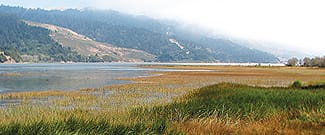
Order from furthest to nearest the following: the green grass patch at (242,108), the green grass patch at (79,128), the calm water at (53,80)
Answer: the calm water at (53,80), the green grass patch at (242,108), the green grass patch at (79,128)

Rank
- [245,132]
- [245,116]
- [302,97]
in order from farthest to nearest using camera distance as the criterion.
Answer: [302,97] < [245,116] < [245,132]

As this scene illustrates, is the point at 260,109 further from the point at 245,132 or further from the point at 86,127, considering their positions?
the point at 86,127

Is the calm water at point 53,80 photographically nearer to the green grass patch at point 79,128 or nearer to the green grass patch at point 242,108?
the green grass patch at point 242,108

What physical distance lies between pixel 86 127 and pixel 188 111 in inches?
288

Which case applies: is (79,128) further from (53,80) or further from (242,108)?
(53,80)

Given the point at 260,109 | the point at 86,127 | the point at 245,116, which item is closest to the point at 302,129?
the point at 245,116

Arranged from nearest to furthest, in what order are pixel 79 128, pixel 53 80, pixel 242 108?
pixel 79 128 → pixel 242 108 → pixel 53 80

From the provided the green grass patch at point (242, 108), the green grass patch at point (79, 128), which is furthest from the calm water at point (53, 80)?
the green grass patch at point (79, 128)

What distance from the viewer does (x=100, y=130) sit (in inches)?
430

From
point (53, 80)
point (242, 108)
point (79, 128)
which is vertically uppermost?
point (79, 128)

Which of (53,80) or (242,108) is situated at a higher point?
(242,108)

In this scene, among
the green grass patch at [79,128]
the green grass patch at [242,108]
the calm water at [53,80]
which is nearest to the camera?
the green grass patch at [79,128]

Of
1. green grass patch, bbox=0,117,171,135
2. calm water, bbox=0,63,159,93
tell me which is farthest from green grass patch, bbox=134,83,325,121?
calm water, bbox=0,63,159,93

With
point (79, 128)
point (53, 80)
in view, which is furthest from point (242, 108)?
point (53, 80)
